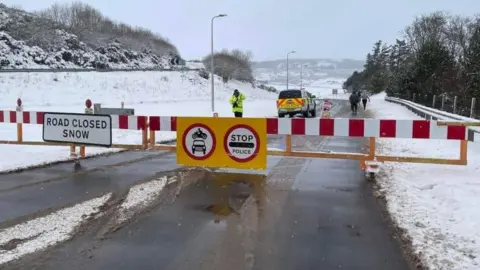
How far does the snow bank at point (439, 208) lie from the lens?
491 cm

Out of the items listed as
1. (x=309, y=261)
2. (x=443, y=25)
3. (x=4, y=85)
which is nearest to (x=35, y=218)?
(x=309, y=261)

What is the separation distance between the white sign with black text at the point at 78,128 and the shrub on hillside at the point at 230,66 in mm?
72727

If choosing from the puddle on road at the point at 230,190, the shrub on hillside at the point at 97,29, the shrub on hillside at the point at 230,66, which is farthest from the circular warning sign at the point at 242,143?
the shrub on hillside at the point at 230,66

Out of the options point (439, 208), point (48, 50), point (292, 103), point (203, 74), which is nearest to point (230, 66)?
point (203, 74)

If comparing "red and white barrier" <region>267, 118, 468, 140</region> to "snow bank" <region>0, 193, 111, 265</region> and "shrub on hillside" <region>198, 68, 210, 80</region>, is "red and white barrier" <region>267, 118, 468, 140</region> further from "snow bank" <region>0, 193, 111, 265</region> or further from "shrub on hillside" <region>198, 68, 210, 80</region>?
"shrub on hillside" <region>198, 68, 210, 80</region>

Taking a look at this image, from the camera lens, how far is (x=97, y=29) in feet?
260

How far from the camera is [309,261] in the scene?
15.8ft

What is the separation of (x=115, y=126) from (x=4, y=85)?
35.4 m

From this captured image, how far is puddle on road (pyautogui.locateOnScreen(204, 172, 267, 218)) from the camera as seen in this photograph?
682 centimetres

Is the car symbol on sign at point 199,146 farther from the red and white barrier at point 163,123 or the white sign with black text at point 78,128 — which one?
the white sign with black text at point 78,128

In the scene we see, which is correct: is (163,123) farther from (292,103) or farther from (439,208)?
(292,103)

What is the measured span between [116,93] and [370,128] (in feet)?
142

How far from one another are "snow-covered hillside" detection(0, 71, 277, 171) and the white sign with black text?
15.2 feet

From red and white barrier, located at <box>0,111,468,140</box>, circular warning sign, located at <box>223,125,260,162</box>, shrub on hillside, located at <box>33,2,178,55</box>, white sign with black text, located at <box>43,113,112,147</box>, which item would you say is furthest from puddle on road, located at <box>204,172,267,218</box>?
shrub on hillside, located at <box>33,2,178,55</box>
